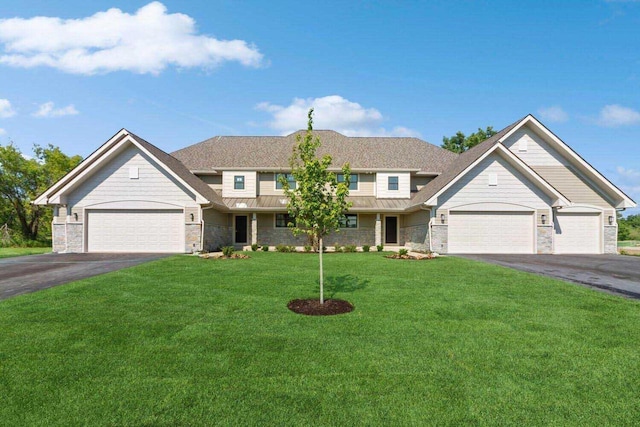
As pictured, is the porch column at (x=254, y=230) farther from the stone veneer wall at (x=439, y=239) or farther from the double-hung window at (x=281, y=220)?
the stone veneer wall at (x=439, y=239)

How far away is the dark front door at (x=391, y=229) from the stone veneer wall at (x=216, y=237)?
11.2 m

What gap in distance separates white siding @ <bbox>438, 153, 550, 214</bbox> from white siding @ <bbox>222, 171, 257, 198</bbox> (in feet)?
41.3

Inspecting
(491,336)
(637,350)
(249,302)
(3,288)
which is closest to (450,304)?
(491,336)

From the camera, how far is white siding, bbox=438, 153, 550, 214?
63.1 feet

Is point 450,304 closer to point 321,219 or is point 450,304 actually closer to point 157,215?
point 321,219

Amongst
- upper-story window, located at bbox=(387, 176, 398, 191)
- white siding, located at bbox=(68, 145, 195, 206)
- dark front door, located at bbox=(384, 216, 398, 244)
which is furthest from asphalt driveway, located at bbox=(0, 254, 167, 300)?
upper-story window, located at bbox=(387, 176, 398, 191)

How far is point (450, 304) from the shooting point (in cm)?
761

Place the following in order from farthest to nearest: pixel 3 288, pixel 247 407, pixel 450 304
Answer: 1. pixel 3 288
2. pixel 450 304
3. pixel 247 407

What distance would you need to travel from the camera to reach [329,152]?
2503 centimetres

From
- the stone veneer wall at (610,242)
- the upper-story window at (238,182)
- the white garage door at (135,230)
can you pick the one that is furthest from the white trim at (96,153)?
the stone veneer wall at (610,242)

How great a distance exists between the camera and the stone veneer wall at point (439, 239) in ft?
62.0

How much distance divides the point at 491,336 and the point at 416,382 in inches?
91.6

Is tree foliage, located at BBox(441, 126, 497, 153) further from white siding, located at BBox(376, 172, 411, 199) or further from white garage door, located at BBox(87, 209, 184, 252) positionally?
white garage door, located at BBox(87, 209, 184, 252)

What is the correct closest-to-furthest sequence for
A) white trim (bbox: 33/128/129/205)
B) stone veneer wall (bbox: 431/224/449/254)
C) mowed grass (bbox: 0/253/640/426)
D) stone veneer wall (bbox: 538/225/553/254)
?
1. mowed grass (bbox: 0/253/640/426)
2. white trim (bbox: 33/128/129/205)
3. stone veneer wall (bbox: 431/224/449/254)
4. stone veneer wall (bbox: 538/225/553/254)
